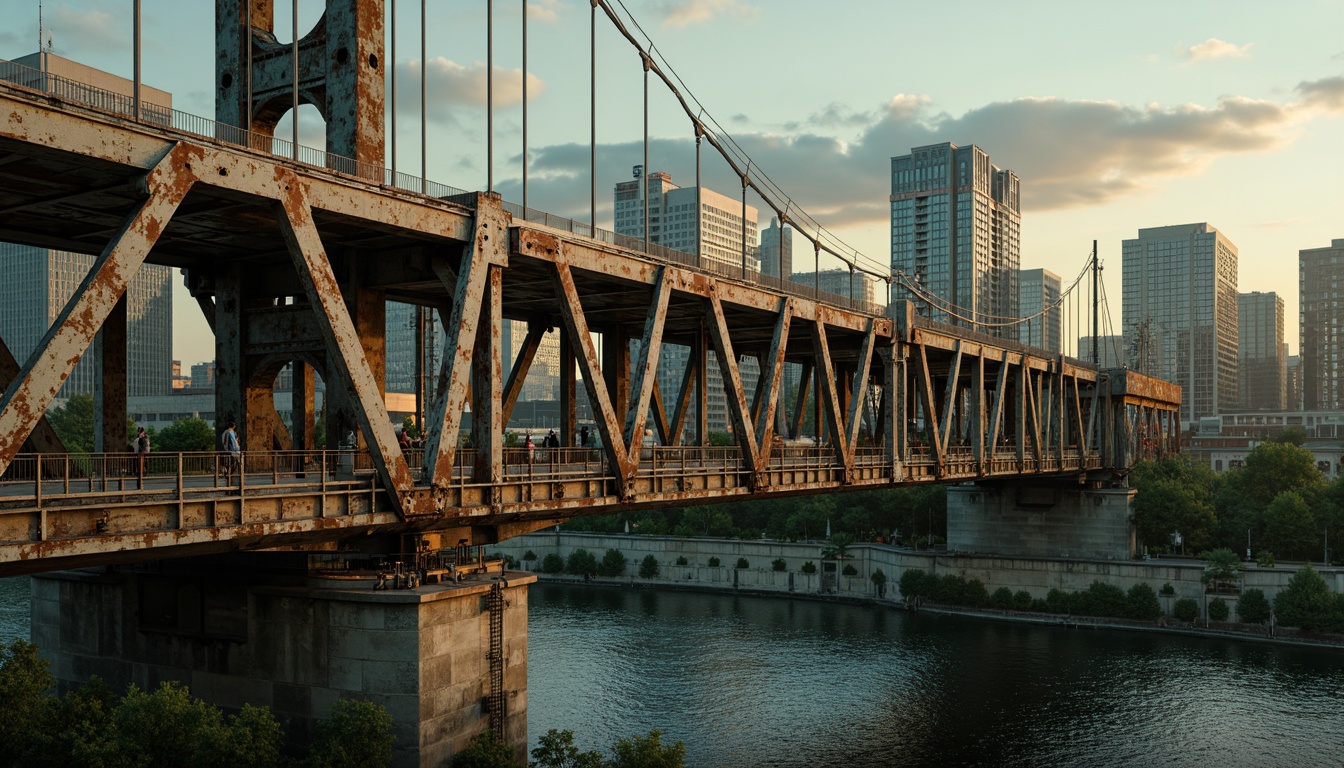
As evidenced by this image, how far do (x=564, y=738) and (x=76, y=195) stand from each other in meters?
20.3

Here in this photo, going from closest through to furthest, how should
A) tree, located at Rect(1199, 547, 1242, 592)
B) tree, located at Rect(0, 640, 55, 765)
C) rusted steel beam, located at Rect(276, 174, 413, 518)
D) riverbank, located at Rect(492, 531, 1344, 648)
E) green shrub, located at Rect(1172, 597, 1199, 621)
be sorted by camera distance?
1. rusted steel beam, located at Rect(276, 174, 413, 518)
2. tree, located at Rect(0, 640, 55, 765)
3. riverbank, located at Rect(492, 531, 1344, 648)
4. tree, located at Rect(1199, 547, 1242, 592)
5. green shrub, located at Rect(1172, 597, 1199, 621)

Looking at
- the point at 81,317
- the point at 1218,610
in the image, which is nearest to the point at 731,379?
the point at 81,317

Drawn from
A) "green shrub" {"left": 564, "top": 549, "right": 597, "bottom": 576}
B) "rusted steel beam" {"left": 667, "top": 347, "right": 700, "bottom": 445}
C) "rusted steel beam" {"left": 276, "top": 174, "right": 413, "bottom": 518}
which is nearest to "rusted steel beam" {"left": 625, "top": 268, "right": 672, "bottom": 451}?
"rusted steel beam" {"left": 276, "top": 174, "right": 413, "bottom": 518}

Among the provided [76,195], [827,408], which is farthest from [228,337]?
[827,408]

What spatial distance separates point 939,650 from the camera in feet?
264

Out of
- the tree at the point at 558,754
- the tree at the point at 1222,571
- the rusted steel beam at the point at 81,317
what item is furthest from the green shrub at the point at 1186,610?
the rusted steel beam at the point at 81,317

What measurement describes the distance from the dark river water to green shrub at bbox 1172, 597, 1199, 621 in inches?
130

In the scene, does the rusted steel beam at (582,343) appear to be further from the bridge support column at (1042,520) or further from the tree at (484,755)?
the bridge support column at (1042,520)

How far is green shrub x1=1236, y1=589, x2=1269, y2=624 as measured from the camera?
277 ft

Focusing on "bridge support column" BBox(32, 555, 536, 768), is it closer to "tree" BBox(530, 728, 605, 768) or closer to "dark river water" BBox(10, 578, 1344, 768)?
"tree" BBox(530, 728, 605, 768)

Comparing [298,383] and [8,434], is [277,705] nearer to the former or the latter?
[298,383]

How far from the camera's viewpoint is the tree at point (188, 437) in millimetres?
92312

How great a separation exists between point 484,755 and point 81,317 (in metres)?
15.8

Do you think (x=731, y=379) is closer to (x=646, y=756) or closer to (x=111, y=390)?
(x=646, y=756)
